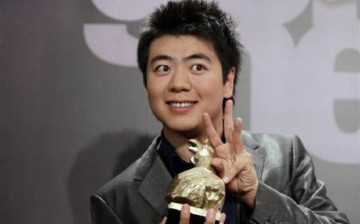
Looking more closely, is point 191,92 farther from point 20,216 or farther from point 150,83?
point 20,216

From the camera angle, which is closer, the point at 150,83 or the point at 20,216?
the point at 150,83

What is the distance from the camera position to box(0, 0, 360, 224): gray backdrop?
1730 mm

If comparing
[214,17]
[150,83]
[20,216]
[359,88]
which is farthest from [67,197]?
[359,88]

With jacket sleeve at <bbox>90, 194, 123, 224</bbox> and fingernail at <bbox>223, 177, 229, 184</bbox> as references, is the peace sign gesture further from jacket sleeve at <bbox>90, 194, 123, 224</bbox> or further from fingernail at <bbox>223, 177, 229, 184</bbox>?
jacket sleeve at <bbox>90, 194, 123, 224</bbox>

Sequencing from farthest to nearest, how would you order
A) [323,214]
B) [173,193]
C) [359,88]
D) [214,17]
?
1. [359,88]
2. [214,17]
3. [323,214]
4. [173,193]

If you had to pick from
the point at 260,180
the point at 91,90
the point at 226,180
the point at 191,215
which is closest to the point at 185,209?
the point at 191,215

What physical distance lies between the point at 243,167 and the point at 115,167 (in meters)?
0.73

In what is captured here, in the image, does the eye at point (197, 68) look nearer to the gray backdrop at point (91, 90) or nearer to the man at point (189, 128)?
the man at point (189, 128)

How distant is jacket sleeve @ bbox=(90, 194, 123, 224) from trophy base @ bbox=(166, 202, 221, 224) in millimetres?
477

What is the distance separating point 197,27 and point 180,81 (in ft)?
0.58

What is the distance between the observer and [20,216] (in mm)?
1753

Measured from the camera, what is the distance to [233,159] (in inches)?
44.8

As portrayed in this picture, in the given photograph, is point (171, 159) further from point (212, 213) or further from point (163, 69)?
point (212, 213)

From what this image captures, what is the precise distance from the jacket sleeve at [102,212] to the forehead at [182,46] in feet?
1.46
